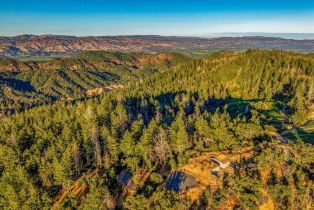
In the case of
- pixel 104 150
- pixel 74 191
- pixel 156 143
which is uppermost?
pixel 156 143

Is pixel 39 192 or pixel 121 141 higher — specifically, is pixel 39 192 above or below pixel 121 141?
below

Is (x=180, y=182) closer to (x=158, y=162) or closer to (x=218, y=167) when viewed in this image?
(x=218, y=167)

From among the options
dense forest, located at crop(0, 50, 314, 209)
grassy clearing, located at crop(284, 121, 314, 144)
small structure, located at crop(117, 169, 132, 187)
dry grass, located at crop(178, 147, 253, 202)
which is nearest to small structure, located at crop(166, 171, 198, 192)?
dense forest, located at crop(0, 50, 314, 209)

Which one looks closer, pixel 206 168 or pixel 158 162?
pixel 206 168

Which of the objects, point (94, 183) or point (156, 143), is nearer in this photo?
point (94, 183)

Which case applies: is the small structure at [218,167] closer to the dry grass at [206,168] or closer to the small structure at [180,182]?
the dry grass at [206,168]

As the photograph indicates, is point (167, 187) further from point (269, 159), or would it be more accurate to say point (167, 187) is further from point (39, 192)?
point (39, 192)

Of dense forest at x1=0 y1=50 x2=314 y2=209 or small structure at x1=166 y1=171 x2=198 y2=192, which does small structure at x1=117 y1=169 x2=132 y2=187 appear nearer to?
dense forest at x1=0 y1=50 x2=314 y2=209

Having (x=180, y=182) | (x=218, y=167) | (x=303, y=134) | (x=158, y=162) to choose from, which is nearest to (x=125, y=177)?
(x=158, y=162)

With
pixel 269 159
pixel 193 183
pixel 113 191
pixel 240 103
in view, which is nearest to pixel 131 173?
pixel 113 191

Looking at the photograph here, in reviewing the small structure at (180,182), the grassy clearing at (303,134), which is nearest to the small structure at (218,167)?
the small structure at (180,182)
